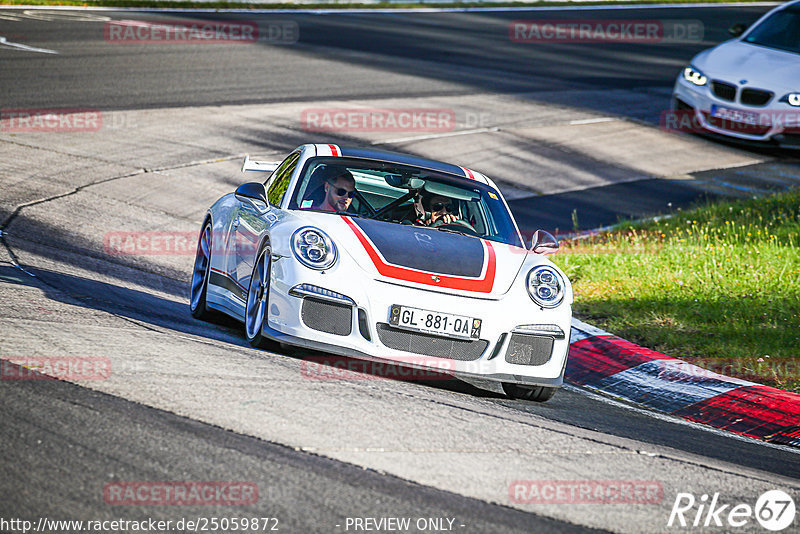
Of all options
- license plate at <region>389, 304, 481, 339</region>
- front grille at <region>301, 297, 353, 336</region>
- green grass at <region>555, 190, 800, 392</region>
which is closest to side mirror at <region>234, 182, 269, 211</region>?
front grille at <region>301, 297, 353, 336</region>

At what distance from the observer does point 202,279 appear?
832 centimetres

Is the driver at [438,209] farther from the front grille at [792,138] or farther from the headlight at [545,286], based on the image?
the front grille at [792,138]

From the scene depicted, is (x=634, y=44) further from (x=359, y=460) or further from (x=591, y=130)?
(x=359, y=460)

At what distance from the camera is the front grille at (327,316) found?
6.28m

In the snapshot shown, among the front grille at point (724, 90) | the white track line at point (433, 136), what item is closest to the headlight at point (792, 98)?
the front grille at point (724, 90)

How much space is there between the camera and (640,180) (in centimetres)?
1572

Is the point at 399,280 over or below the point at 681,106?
over

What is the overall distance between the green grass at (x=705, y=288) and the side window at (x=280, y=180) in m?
2.94

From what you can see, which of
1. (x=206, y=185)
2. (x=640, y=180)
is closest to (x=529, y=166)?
(x=640, y=180)

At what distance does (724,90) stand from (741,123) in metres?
0.58

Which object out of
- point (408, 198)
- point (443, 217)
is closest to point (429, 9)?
point (408, 198)

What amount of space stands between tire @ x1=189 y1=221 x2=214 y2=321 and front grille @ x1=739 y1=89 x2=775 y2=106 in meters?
10.8

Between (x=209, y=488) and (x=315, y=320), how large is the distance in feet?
7.21

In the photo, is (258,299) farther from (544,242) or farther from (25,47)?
(25,47)
